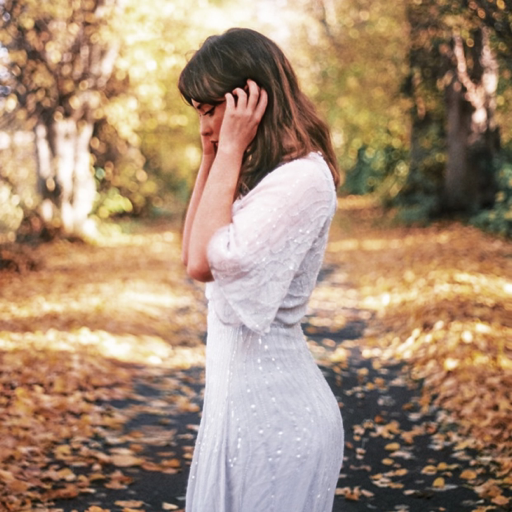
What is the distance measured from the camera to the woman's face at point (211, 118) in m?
2.06

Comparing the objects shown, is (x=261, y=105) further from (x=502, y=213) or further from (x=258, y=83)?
(x=502, y=213)

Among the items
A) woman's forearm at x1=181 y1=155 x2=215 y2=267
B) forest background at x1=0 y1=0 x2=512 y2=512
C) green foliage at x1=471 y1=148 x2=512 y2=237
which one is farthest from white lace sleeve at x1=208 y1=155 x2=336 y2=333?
green foliage at x1=471 y1=148 x2=512 y2=237

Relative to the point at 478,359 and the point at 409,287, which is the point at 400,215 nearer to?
the point at 409,287

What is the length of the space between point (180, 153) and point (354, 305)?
1360cm

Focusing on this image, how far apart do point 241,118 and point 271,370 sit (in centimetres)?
69

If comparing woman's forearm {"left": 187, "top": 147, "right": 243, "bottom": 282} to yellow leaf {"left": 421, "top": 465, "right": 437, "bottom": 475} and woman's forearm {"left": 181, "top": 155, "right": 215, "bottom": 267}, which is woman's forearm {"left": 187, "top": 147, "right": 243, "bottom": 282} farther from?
yellow leaf {"left": 421, "top": 465, "right": 437, "bottom": 475}

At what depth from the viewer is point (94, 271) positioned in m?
12.6

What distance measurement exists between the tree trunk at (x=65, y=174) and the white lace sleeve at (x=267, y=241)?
45.9 ft

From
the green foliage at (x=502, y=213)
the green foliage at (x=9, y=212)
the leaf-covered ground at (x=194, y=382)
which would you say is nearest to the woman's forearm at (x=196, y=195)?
the leaf-covered ground at (x=194, y=382)

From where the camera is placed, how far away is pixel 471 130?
16.6m

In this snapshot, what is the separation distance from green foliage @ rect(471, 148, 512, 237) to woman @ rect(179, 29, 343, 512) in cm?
1214

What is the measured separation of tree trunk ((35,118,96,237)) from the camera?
50.3ft

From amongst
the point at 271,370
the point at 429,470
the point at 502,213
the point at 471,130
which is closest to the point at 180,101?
the point at 471,130

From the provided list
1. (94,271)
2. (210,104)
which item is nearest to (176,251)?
(94,271)
